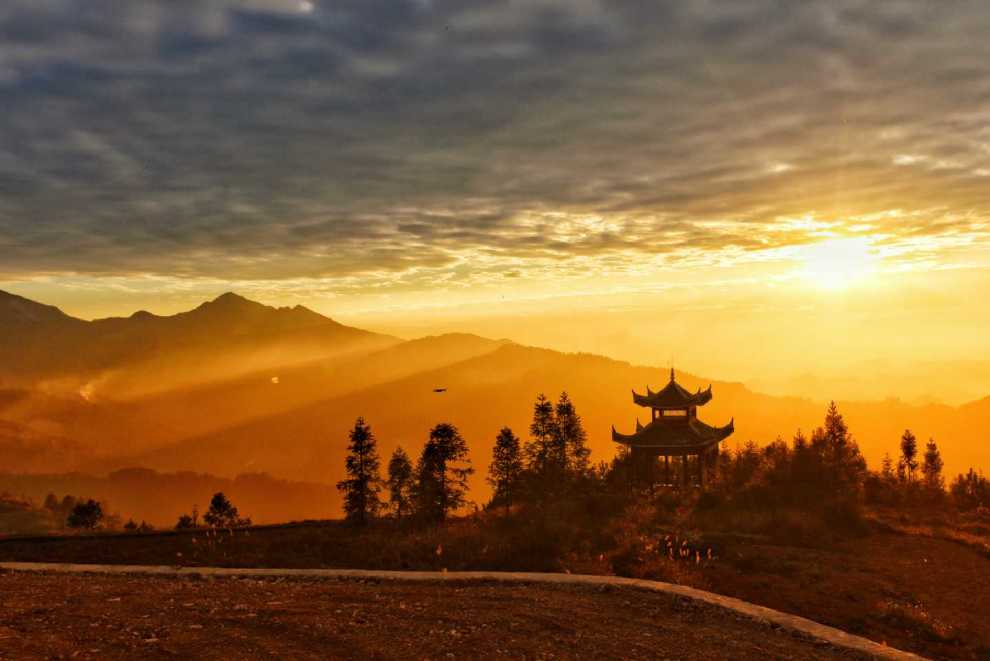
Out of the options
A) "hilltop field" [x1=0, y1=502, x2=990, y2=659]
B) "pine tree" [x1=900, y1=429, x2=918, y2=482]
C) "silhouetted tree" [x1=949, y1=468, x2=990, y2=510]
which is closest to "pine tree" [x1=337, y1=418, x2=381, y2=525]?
"hilltop field" [x1=0, y1=502, x2=990, y2=659]

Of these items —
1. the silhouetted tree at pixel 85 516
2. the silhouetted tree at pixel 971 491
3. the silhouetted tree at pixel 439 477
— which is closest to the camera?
the silhouetted tree at pixel 439 477

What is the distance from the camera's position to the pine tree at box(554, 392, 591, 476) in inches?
1986

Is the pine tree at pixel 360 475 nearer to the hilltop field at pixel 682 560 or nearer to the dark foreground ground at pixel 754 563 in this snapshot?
the hilltop field at pixel 682 560

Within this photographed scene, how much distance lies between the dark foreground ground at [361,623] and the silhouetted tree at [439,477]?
65.4ft

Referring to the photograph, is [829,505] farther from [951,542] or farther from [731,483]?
[731,483]

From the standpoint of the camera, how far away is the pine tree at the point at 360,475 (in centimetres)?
3800

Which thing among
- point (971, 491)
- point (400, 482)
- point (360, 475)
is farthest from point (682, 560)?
point (971, 491)

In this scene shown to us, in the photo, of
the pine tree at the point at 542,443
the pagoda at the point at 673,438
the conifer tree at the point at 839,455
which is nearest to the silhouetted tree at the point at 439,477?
the pine tree at the point at 542,443

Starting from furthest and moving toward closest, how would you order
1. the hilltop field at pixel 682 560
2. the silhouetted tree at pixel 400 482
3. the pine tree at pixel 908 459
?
the pine tree at pixel 908 459, the silhouetted tree at pixel 400 482, the hilltop field at pixel 682 560

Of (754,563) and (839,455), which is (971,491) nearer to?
(839,455)

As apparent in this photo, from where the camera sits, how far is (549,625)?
15.5 meters

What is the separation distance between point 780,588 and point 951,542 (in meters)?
14.0

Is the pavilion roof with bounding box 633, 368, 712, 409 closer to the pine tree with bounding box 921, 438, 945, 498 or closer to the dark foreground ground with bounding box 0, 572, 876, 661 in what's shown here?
the pine tree with bounding box 921, 438, 945, 498

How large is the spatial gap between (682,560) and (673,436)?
2774 cm
